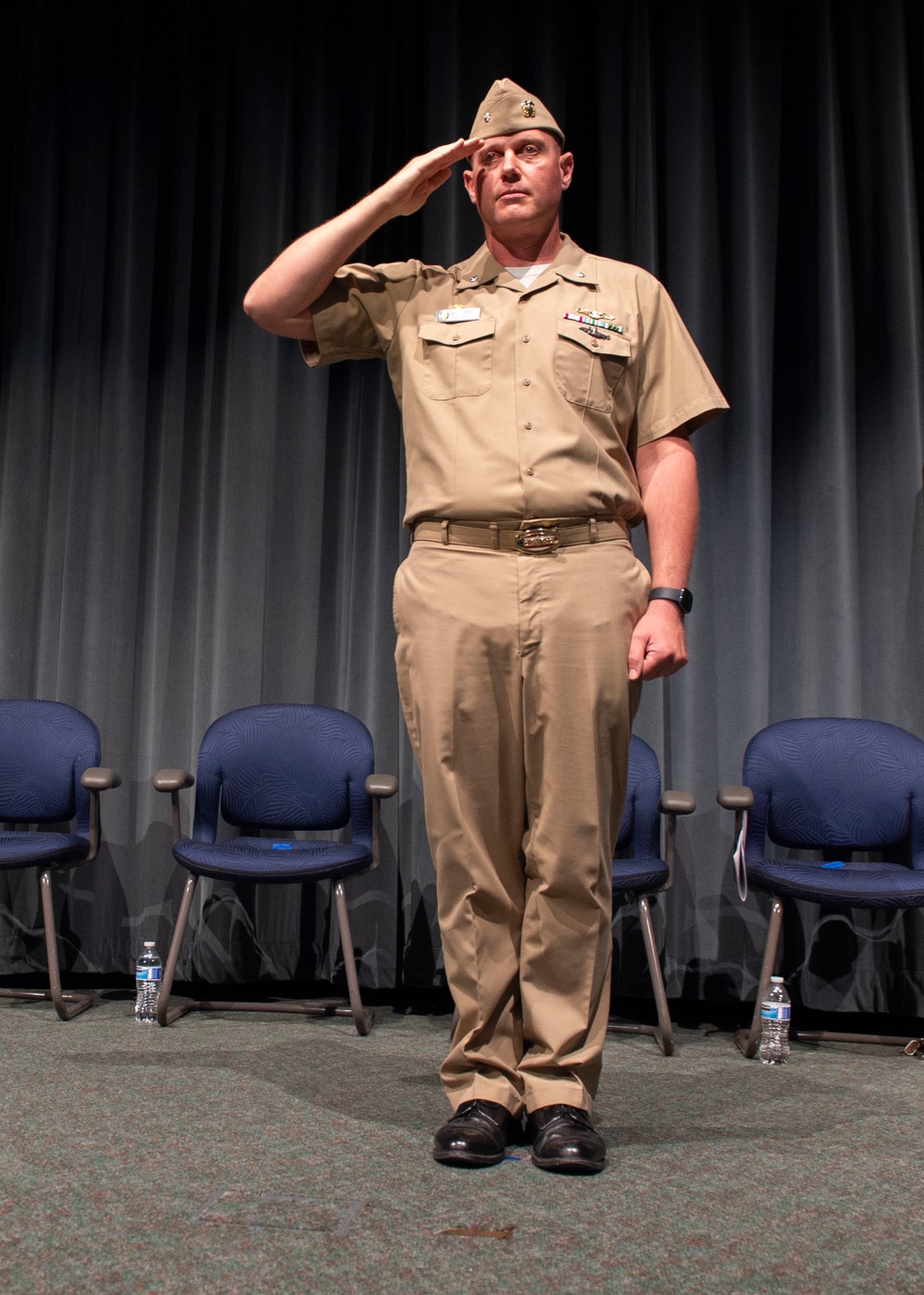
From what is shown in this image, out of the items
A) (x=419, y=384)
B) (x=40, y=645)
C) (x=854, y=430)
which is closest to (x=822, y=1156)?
(x=419, y=384)

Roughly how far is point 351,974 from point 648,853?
903 millimetres

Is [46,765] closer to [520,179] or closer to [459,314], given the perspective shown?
[459,314]

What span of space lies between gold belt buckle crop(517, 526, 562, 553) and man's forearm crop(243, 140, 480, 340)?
559mm

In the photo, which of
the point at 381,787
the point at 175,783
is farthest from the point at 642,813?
the point at 175,783

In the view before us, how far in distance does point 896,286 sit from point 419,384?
7.33ft

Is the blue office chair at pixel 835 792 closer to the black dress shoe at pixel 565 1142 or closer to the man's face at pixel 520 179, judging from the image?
the black dress shoe at pixel 565 1142

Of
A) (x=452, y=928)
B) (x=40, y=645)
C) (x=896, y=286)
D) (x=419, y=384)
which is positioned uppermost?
(x=896, y=286)

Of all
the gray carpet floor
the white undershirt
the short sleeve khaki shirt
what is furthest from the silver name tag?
the gray carpet floor

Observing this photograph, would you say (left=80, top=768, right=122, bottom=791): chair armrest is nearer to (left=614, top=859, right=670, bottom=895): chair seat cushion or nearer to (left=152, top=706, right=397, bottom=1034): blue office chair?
(left=152, top=706, right=397, bottom=1034): blue office chair

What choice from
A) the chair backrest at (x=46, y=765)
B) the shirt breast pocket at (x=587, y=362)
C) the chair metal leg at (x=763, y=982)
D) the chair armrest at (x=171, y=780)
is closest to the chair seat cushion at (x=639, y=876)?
the chair metal leg at (x=763, y=982)

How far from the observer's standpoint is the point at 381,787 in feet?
9.74

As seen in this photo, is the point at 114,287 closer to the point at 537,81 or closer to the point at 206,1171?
the point at 537,81

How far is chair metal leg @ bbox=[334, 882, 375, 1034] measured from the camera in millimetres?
2807

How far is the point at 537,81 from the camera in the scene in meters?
3.53
